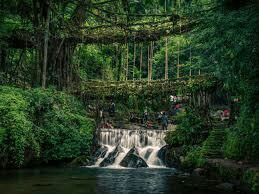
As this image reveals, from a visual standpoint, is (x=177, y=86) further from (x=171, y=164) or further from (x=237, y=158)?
(x=237, y=158)

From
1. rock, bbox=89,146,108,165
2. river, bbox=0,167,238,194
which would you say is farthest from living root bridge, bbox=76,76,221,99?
river, bbox=0,167,238,194

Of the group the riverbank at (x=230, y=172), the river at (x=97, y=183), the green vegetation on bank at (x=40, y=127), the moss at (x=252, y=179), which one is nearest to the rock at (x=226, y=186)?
the riverbank at (x=230, y=172)

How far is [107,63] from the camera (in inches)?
1663

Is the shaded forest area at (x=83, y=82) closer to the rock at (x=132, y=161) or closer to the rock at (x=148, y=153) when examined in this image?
the rock at (x=148, y=153)

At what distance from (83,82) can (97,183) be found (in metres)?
14.0

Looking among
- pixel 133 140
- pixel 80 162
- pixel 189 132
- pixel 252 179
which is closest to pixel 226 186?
pixel 252 179

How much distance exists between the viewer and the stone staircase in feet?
60.7

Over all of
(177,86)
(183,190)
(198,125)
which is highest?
(177,86)

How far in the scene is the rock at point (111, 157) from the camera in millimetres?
21559

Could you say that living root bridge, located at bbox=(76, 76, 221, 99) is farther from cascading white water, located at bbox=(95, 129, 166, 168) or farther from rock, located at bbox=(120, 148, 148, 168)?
rock, located at bbox=(120, 148, 148, 168)

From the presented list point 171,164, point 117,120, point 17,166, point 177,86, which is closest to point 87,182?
point 17,166

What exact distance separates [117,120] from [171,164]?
591 inches

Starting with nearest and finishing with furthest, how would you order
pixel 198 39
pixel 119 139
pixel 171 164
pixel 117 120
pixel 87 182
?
pixel 87 182
pixel 198 39
pixel 171 164
pixel 119 139
pixel 117 120

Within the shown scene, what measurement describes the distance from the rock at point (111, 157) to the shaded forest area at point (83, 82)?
149 cm
